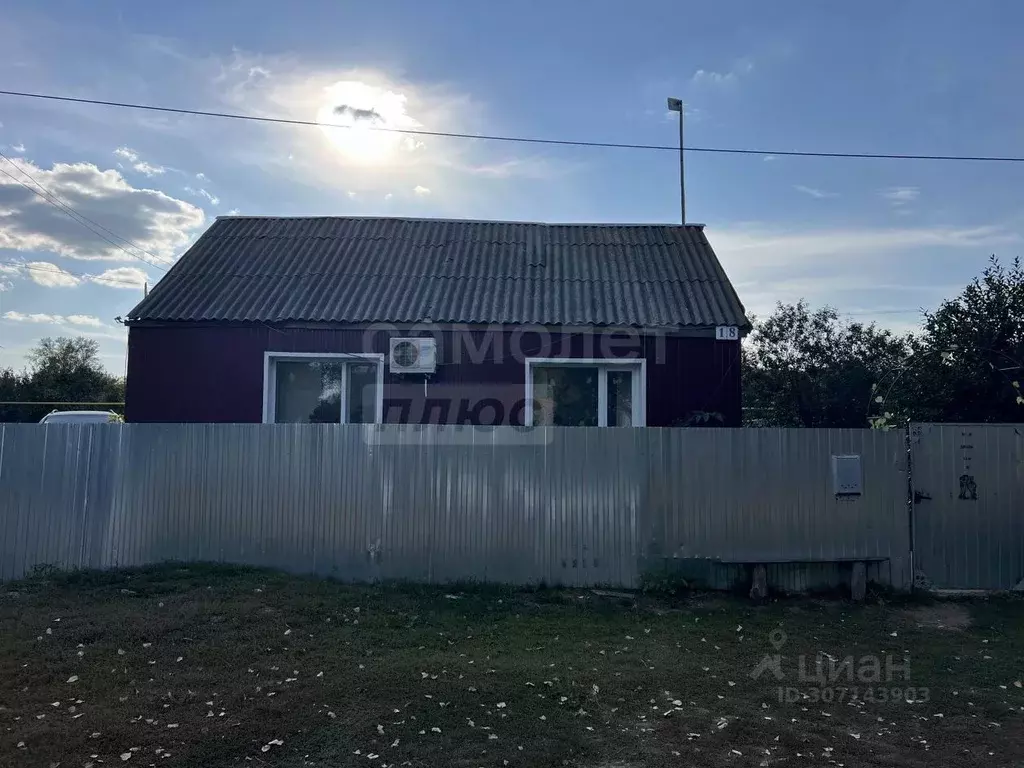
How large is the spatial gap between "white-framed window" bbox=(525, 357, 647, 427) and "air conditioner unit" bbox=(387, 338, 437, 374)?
1.35 metres

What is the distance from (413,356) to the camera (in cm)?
977

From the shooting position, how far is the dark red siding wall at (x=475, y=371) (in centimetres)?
988

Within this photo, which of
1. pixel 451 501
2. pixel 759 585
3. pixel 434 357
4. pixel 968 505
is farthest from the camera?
pixel 434 357

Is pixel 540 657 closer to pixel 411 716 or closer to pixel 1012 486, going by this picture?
pixel 411 716

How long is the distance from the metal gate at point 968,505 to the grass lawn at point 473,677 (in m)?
0.48

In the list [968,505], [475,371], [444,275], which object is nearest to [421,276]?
[444,275]


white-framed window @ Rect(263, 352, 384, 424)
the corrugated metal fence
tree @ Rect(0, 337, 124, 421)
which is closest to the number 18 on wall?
the corrugated metal fence

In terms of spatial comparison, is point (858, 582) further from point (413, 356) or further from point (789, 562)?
point (413, 356)

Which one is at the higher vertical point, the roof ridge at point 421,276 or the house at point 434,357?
the roof ridge at point 421,276

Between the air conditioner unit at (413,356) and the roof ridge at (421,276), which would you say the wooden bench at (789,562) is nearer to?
the air conditioner unit at (413,356)

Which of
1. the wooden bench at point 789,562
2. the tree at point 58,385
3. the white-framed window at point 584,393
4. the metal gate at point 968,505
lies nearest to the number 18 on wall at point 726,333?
the white-framed window at point 584,393

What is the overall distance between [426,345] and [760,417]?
9371 mm

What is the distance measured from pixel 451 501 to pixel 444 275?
452 centimetres

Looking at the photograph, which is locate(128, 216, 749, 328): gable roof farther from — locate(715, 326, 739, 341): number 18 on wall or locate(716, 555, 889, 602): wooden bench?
locate(716, 555, 889, 602): wooden bench
